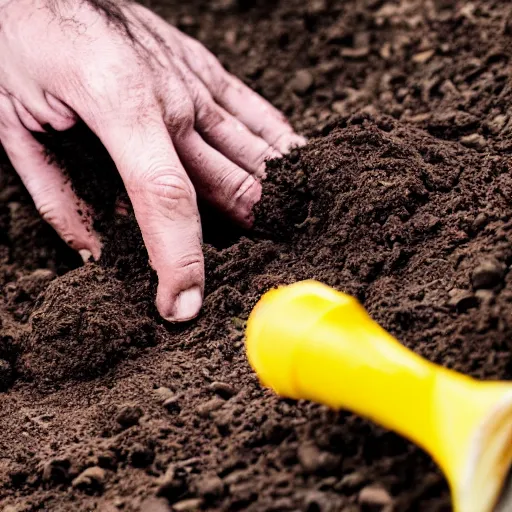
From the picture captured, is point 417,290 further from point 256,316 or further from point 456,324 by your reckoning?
point 256,316

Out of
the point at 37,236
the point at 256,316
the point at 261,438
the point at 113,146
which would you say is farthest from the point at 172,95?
the point at 261,438

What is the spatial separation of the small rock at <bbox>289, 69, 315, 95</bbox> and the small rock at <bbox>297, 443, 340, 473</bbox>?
138 centimetres

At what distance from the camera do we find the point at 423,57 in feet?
6.64

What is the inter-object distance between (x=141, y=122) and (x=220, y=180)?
0.24 m

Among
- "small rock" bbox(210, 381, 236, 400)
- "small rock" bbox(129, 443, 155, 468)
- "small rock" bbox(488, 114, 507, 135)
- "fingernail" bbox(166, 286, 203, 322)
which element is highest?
"small rock" bbox(488, 114, 507, 135)

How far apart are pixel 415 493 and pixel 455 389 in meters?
0.16

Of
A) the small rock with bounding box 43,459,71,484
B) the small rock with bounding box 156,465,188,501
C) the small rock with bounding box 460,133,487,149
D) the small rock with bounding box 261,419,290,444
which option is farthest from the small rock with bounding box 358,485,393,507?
the small rock with bounding box 460,133,487,149

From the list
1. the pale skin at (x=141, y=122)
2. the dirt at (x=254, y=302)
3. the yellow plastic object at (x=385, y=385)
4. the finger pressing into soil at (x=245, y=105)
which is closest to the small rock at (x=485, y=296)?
the dirt at (x=254, y=302)

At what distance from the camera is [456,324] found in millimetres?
1045

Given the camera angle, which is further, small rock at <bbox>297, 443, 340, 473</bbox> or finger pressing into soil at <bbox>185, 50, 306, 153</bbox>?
finger pressing into soil at <bbox>185, 50, 306, 153</bbox>

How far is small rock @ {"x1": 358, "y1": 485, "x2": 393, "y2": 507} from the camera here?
874mm

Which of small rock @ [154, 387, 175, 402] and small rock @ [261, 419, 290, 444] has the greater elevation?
small rock @ [261, 419, 290, 444]

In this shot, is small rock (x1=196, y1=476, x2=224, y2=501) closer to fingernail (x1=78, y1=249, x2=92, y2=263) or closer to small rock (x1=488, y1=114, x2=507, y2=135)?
fingernail (x1=78, y1=249, x2=92, y2=263)

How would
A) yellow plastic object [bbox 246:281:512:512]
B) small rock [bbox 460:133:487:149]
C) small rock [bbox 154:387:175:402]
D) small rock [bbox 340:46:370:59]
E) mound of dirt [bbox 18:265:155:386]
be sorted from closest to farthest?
yellow plastic object [bbox 246:281:512:512]
small rock [bbox 154:387:175:402]
mound of dirt [bbox 18:265:155:386]
small rock [bbox 460:133:487:149]
small rock [bbox 340:46:370:59]
